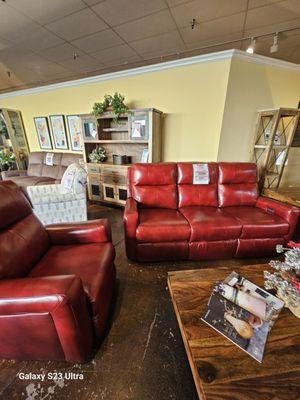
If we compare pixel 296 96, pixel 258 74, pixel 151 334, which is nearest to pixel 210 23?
pixel 258 74

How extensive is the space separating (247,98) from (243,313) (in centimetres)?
306

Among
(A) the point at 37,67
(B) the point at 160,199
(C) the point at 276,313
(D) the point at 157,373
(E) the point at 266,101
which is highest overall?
(A) the point at 37,67

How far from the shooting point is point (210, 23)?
2021 millimetres

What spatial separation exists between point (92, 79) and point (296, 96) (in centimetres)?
372

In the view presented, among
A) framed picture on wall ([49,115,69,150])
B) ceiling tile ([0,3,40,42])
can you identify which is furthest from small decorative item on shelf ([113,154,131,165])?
ceiling tile ([0,3,40,42])

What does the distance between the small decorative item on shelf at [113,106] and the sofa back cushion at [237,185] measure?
186 centimetres

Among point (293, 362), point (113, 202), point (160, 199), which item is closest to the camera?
point (293, 362)

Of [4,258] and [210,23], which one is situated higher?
[210,23]

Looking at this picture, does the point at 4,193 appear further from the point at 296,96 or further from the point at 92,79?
the point at 296,96

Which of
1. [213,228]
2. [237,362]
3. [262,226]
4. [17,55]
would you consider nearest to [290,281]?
[237,362]

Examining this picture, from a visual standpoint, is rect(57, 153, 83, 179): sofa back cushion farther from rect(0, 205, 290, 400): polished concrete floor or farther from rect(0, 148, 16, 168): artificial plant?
rect(0, 205, 290, 400): polished concrete floor

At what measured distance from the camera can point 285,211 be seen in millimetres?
1955

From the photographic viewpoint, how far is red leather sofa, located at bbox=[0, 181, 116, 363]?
0.86m

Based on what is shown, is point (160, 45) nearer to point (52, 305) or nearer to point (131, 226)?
point (131, 226)
